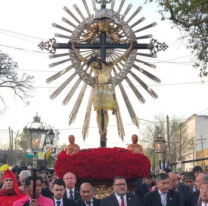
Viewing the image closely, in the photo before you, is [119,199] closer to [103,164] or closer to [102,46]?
[103,164]

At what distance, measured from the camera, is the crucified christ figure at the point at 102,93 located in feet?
43.7

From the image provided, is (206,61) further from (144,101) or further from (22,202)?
(22,202)

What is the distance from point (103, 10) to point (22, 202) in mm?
8644

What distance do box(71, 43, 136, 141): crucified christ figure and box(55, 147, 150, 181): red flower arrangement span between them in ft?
8.28

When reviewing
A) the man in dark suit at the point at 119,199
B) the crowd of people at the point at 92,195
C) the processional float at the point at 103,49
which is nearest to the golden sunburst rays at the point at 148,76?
the processional float at the point at 103,49

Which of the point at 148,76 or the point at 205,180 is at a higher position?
the point at 148,76

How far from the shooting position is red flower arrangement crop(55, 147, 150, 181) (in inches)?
410

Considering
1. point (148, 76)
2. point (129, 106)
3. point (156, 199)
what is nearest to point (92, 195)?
point (156, 199)

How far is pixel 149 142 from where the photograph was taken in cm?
5512

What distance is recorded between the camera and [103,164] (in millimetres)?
10414

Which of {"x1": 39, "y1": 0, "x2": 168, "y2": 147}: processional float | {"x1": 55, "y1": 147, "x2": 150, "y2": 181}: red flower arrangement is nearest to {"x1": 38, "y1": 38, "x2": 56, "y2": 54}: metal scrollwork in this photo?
{"x1": 39, "y1": 0, "x2": 168, "y2": 147}: processional float

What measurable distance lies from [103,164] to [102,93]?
11.0 ft

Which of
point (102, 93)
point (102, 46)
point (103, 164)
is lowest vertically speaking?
point (103, 164)

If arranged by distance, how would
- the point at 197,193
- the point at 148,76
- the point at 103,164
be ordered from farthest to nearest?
the point at 148,76 → the point at 103,164 → the point at 197,193
